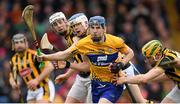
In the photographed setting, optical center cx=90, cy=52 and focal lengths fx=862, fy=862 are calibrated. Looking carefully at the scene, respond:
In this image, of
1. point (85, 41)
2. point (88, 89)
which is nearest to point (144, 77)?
point (85, 41)

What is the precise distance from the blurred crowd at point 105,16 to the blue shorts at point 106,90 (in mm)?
5032

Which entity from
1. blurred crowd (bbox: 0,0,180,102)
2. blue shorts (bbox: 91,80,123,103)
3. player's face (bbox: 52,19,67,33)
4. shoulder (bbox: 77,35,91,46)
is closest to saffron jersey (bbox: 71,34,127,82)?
shoulder (bbox: 77,35,91,46)

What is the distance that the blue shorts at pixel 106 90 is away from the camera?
12.8m

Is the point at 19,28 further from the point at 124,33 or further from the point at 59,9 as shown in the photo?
the point at 124,33

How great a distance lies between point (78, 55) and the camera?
540 inches

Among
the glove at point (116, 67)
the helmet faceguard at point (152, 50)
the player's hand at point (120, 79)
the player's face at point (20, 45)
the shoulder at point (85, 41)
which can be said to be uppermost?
the shoulder at point (85, 41)

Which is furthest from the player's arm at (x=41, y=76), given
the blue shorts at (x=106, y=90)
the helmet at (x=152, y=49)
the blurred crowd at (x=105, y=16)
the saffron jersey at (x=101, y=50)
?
the blurred crowd at (x=105, y=16)

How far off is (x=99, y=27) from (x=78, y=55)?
122cm

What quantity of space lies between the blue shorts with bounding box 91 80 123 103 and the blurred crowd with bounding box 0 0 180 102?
5032 millimetres

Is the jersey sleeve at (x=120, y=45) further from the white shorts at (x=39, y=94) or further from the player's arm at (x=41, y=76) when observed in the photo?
the white shorts at (x=39, y=94)

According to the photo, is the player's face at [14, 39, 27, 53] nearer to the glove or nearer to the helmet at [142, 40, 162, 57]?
the glove

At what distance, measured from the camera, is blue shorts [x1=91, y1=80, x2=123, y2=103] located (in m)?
12.8

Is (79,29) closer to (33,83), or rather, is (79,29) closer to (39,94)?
(33,83)

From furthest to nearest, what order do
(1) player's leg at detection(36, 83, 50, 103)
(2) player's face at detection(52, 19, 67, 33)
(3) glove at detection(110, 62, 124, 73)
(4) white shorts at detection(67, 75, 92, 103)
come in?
(1) player's leg at detection(36, 83, 50, 103) < (4) white shorts at detection(67, 75, 92, 103) < (2) player's face at detection(52, 19, 67, 33) < (3) glove at detection(110, 62, 124, 73)
